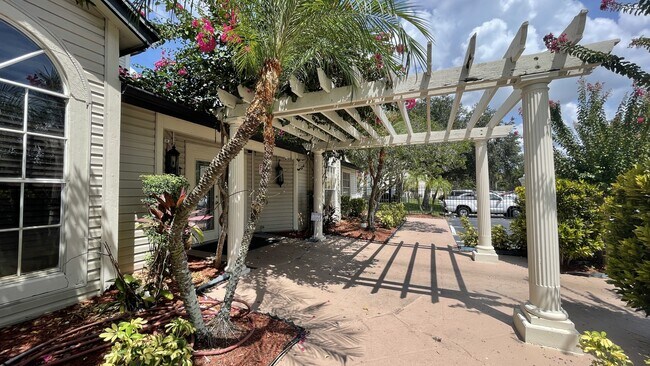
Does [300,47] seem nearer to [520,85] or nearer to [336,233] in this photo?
[520,85]

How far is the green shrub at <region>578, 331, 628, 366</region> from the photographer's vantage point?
1.60 metres

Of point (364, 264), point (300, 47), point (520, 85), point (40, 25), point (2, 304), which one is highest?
point (40, 25)

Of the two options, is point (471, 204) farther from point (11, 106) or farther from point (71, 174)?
point (11, 106)

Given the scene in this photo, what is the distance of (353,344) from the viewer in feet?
8.93

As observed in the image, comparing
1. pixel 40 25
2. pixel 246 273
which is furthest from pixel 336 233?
pixel 40 25

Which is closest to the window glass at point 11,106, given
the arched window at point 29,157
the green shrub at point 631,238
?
the arched window at point 29,157

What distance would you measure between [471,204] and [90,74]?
18.8 metres

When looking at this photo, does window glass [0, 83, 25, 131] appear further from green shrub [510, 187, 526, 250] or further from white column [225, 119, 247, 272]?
green shrub [510, 187, 526, 250]

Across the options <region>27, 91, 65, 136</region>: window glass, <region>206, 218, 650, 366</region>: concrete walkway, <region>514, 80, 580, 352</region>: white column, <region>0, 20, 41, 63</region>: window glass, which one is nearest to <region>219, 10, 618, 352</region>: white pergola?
<region>514, 80, 580, 352</region>: white column

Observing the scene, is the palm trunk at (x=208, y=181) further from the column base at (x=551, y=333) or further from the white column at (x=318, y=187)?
the white column at (x=318, y=187)

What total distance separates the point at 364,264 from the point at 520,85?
164 inches

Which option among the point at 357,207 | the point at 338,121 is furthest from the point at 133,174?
the point at 357,207

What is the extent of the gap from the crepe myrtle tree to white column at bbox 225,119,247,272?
2092 mm

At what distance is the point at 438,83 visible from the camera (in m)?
3.30
